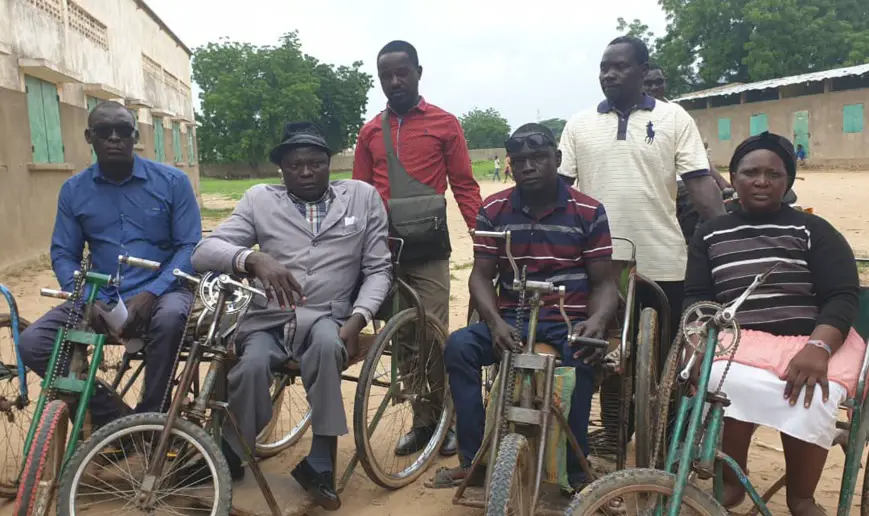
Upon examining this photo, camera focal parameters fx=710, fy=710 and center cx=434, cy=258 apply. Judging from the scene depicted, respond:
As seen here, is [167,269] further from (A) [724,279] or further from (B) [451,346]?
(A) [724,279]

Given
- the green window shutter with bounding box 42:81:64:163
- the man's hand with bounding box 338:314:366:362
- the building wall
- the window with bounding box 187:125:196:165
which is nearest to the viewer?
the man's hand with bounding box 338:314:366:362

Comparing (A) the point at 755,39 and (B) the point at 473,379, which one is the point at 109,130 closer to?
(B) the point at 473,379

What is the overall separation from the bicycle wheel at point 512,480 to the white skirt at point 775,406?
0.72m

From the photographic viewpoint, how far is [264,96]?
44906 millimetres

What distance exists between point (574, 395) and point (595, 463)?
70cm

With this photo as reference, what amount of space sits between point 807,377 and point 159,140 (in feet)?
61.3

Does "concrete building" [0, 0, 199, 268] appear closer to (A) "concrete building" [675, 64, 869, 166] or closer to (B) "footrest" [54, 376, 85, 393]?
(B) "footrest" [54, 376, 85, 393]

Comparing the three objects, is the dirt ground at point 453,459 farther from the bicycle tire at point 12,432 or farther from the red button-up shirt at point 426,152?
the red button-up shirt at point 426,152

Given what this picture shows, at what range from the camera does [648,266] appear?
3.45 m

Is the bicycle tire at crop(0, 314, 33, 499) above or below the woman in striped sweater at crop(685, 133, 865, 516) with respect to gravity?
below

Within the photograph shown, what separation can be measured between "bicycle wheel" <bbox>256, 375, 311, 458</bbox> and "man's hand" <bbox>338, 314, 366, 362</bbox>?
41 centimetres

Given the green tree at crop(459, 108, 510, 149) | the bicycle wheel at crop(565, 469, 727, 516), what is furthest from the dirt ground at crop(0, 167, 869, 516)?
the green tree at crop(459, 108, 510, 149)

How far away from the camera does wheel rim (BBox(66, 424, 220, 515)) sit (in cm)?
246

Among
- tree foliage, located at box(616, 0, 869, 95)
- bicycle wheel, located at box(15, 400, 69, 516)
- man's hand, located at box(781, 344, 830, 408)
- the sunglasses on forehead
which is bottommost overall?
bicycle wheel, located at box(15, 400, 69, 516)
